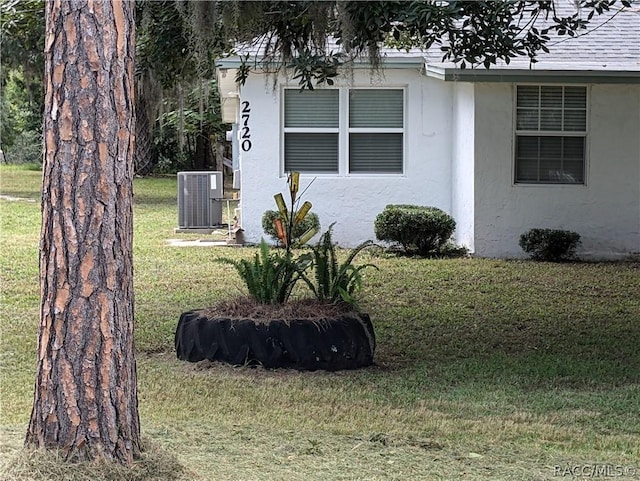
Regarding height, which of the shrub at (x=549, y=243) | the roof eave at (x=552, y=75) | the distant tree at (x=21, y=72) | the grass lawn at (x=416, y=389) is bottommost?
the grass lawn at (x=416, y=389)

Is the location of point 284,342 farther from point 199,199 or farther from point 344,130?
point 199,199

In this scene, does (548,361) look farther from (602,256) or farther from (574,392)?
(602,256)

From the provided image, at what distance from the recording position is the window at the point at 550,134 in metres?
15.3

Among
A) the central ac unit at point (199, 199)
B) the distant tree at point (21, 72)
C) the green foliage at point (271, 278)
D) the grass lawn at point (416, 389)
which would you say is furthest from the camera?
the central ac unit at point (199, 199)

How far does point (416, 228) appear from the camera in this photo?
15.1 m

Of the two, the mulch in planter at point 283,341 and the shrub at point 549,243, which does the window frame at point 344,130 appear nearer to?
the shrub at point 549,243

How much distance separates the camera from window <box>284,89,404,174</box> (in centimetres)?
1602

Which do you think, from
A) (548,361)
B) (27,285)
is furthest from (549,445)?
(27,285)

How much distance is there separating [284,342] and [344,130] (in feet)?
27.4

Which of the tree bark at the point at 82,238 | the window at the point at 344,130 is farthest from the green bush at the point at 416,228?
the tree bark at the point at 82,238

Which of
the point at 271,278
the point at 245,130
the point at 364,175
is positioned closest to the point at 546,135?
the point at 364,175

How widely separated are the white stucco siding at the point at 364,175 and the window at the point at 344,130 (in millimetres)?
144

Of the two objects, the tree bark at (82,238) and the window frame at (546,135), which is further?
the window frame at (546,135)

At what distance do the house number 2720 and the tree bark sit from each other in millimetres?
11424
